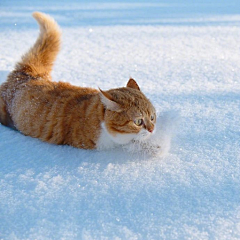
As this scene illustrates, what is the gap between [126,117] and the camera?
173 centimetres

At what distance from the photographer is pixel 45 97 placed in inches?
81.1

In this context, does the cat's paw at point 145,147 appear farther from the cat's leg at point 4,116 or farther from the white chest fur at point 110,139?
the cat's leg at point 4,116

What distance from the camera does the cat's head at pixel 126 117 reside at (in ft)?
5.69

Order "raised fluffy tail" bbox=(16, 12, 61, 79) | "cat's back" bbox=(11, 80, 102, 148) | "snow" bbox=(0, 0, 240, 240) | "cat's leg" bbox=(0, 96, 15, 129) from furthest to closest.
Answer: "raised fluffy tail" bbox=(16, 12, 61, 79), "cat's leg" bbox=(0, 96, 15, 129), "cat's back" bbox=(11, 80, 102, 148), "snow" bbox=(0, 0, 240, 240)

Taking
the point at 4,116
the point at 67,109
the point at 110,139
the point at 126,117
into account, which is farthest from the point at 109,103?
the point at 4,116

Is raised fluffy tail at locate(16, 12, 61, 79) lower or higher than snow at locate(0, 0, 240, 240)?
A: higher

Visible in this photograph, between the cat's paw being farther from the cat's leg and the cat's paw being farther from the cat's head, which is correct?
the cat's leg

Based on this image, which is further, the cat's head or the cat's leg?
the cat's leg

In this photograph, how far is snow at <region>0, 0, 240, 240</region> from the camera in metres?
1.28

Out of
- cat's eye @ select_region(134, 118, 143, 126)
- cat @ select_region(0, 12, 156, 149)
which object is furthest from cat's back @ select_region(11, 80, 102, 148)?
cat's eye @ select_region(134, 118, 143, 126)

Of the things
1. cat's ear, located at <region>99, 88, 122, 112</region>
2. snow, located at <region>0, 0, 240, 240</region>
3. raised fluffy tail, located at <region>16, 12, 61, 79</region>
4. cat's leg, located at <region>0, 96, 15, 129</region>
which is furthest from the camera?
raised fluffy tail, located at <region>16, 12, 61, 79</region>

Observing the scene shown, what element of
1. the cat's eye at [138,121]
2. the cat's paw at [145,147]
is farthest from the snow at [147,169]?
the cat's eye at [138,121]

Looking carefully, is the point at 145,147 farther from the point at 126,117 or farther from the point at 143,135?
the point at 126,117

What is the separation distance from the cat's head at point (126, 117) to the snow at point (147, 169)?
10cm
